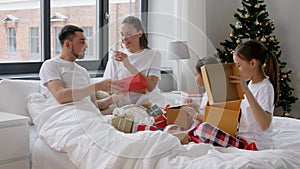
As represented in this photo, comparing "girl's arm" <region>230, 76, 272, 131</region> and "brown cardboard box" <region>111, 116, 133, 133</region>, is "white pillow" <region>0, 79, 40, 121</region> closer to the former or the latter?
"brown cardboard box" <region>111, 116, 133, 133</region>

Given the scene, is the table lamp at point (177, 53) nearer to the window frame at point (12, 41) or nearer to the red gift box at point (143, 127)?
the red gift box at point (143, 127)

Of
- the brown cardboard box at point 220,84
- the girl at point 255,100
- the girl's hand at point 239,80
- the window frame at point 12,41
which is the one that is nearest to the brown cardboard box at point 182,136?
the girl at point 255,100

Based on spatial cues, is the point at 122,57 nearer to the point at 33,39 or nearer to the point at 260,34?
the point at 33,39

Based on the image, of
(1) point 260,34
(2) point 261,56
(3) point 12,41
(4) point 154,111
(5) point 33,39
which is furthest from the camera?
(1) point 260,34

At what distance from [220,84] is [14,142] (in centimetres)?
118

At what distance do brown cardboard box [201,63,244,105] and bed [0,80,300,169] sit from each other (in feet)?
0.75

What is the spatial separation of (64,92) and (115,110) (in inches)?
18.0

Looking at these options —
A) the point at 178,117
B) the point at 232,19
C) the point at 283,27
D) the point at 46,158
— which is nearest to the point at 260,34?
the point at 283,27

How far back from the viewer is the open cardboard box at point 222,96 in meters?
1.82

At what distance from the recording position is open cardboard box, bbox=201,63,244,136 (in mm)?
1819

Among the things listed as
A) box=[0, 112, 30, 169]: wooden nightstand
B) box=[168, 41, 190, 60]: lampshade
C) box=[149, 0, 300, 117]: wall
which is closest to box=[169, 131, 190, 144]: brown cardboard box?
box=[168, 41, 190, 60]: lampshade

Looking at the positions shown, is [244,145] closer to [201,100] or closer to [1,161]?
[201,100]

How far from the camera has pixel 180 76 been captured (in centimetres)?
219

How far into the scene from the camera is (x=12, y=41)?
133 inches
